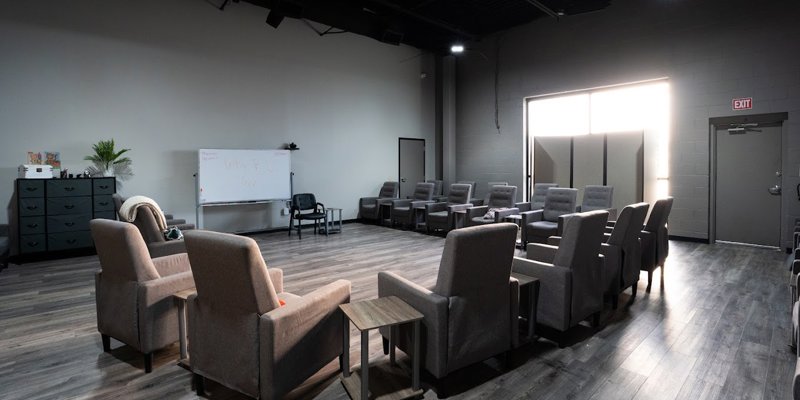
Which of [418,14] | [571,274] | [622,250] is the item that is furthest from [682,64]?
[571,274]

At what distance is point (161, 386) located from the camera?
2.45 meters

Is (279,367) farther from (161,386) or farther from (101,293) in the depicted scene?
(101,293)

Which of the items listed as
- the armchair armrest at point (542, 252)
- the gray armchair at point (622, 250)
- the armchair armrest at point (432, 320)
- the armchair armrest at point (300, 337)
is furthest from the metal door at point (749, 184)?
the armchair armrest at point (300, 337)

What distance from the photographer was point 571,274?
9.50 feet

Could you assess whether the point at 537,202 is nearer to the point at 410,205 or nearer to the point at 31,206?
the point at 410,205

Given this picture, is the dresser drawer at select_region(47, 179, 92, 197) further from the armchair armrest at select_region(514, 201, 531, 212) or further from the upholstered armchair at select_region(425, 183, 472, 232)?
the armchair armrest at select_region(514, 201, 531, 212)

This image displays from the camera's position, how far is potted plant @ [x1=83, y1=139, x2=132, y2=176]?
6332 millimetres

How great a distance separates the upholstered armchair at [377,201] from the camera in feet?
31.1

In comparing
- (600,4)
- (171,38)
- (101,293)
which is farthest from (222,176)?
(600,4)

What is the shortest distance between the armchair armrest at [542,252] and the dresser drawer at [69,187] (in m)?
6.03

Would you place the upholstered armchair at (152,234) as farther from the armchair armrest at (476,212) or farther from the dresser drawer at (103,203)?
the armchair armrest at (476,212)

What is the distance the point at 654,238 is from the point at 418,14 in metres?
5.92

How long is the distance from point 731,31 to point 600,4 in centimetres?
210

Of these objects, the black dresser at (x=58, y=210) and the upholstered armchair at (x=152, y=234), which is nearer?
the upholstered armchair at (x=152, y=234)
